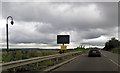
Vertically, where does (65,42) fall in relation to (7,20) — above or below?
below

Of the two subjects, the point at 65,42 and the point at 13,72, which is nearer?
the point at 13,72

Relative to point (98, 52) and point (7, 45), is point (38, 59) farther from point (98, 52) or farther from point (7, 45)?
point (98, 52)

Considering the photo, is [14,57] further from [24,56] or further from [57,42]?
[57,42]

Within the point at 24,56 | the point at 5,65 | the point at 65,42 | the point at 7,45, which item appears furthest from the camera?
the point at 65,42

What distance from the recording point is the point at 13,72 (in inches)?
381

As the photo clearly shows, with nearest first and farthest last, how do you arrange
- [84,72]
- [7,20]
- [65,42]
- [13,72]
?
[13,72]
[84,72]
[7,20]
[65,42]

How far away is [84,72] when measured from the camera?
1056cm

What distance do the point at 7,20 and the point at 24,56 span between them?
10.3 meters

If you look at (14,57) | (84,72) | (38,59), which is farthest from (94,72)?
(14,57)

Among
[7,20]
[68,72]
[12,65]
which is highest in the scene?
[7,20]

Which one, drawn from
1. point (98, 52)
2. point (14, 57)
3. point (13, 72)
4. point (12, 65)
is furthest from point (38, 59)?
point (98, 52)

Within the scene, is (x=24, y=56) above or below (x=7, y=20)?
below

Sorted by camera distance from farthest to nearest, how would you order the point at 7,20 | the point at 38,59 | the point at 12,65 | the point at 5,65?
the point at 7,20, the point at 38,59, the point at 12,65, the point at 5,65

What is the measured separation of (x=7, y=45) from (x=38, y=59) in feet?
34.1
